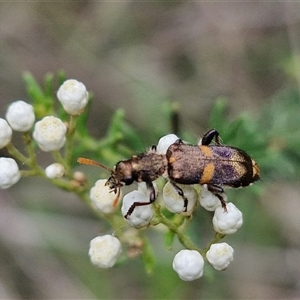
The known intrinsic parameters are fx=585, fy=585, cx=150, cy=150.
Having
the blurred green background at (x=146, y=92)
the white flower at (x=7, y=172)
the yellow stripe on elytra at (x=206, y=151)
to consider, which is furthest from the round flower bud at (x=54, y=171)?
the blurred green background at (x=146, y=92)

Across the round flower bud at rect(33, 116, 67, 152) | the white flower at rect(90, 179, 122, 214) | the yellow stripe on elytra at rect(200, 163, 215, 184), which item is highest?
the yellow stripe on elytra at rect(200, 163, 215, 184)

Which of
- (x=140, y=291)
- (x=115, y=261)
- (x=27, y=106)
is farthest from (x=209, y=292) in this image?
(x=27, y=106)

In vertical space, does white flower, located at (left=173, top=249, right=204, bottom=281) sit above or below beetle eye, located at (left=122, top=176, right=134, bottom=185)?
below

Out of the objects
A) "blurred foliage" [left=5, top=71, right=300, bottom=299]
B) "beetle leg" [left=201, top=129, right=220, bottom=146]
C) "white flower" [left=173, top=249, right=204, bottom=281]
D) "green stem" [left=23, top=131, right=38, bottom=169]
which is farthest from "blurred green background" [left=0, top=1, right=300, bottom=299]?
"white flower" [left=173, top=249, right=204, bottom=281]

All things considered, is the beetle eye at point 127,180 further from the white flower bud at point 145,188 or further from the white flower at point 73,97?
the white flower at point 73,97

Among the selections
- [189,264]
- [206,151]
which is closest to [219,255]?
[189,264]

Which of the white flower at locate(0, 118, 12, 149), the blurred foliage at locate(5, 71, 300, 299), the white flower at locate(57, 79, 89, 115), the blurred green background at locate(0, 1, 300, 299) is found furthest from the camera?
the blurred green background at locate(0, 1, 300, 299)

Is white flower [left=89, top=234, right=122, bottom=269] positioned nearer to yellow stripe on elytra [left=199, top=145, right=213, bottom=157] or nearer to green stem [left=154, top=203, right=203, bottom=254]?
green stem [left=154, top=203, right=203, bottom=254]

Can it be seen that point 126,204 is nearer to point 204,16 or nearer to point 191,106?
point 191,106
